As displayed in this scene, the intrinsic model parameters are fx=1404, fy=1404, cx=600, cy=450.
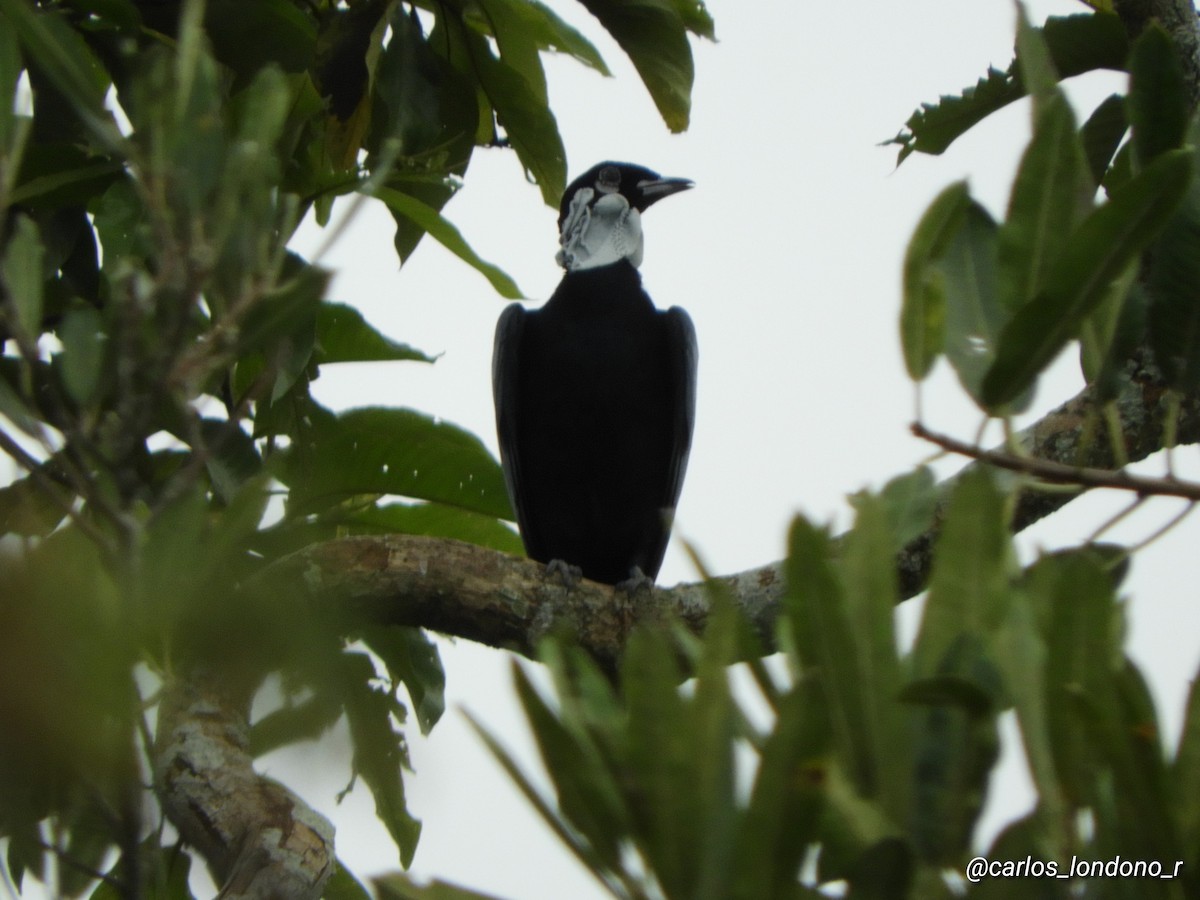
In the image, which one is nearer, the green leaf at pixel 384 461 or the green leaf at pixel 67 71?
the green leaf at pixel 67 71

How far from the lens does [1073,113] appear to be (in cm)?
111

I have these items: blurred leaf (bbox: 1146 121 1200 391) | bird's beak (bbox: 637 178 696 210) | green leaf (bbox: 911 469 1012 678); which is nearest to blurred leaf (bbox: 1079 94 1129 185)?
blurred leaf (bbox: 1146 121 1200 391)

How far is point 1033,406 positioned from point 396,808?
181 centimetres

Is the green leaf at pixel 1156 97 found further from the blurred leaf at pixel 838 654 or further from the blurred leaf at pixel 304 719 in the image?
the blurred leaf at pixel 304 719

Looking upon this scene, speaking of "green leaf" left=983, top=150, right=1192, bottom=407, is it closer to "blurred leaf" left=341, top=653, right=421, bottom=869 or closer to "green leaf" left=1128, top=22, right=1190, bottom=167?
"green leaf" left=1128, top=22, right=1190, bottom=167

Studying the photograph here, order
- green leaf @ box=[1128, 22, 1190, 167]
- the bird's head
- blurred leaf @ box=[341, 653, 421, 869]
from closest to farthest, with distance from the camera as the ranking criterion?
green leaf @ box=[1128, 22, 1190, 167]
blurred leaf @ box=[341, 653, 421, 869]
the bird's head

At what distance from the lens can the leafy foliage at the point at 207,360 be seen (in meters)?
0.87

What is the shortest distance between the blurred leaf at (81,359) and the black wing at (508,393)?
120 inches

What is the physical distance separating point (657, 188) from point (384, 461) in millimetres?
2353

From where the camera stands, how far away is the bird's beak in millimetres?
4879

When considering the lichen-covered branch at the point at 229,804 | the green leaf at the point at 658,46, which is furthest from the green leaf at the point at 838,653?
the green leaf at the point at 658,46

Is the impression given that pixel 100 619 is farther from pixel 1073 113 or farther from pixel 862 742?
pixel 1073 113

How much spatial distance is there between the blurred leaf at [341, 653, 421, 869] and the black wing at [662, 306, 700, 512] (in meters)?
1.49

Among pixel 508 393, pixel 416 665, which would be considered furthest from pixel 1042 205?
pixel 508 393
